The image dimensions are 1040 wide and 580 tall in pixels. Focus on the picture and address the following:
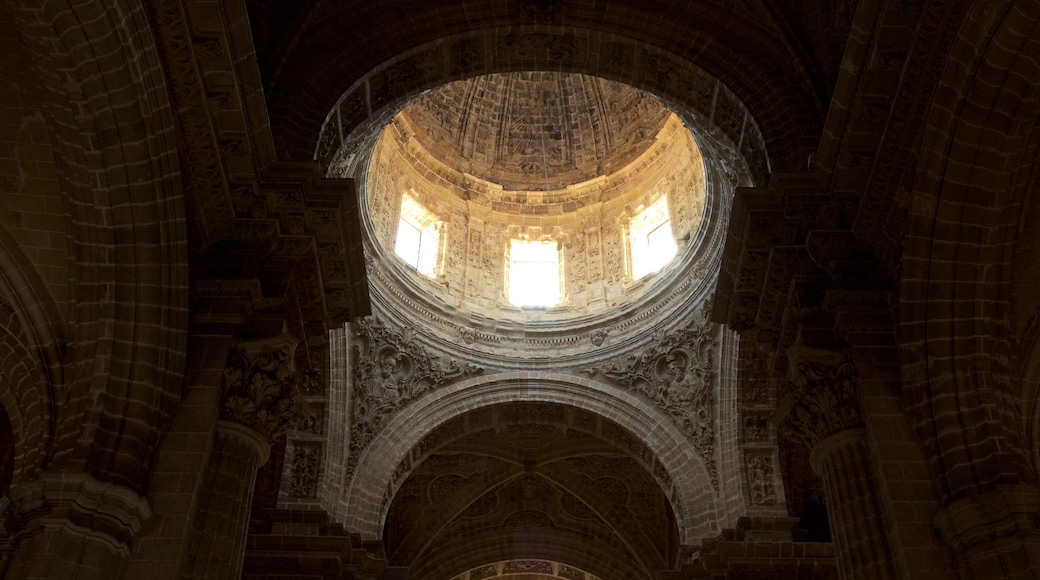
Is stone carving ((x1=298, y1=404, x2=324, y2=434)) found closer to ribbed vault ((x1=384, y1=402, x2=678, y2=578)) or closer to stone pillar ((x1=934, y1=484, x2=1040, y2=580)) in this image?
ribbed vault ((x1=384, y1=402, x2=678, y2=578))

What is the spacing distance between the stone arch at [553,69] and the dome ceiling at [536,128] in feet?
24.9

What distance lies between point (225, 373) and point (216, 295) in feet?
2.54

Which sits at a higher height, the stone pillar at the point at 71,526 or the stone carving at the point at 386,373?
the stone carving at the point at 386,373

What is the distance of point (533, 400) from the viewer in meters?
16.7

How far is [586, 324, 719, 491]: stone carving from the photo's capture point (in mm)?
15797

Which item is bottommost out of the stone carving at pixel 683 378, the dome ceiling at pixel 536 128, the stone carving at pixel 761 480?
the stone carving at pixel 761 480

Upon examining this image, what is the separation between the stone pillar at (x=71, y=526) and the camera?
293 inches

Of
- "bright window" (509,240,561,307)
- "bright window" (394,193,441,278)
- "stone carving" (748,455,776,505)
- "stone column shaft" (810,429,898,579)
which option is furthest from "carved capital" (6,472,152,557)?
"bright window" (509,240,561,307)

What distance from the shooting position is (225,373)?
8.95 metres

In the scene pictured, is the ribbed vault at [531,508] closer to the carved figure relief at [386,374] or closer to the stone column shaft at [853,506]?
the carved figure relief at [386,374]

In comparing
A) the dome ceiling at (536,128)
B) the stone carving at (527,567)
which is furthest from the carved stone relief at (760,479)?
the stone carving at (527,567)

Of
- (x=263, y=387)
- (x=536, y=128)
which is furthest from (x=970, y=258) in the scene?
(x=536, y=128)

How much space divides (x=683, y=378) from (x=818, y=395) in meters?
7.15

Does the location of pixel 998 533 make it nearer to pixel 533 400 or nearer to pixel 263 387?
pixel 263 387
